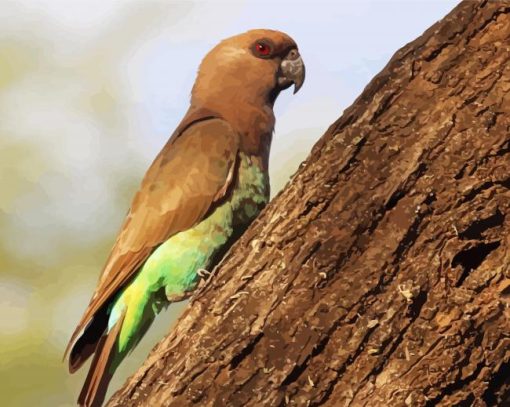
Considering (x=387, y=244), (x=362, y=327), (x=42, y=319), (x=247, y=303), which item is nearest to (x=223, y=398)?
(x=247, y=303)

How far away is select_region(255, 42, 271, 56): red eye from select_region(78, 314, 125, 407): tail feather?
1.59 meters

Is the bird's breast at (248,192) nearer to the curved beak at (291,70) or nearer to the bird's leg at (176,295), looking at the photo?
the bird's leg at (176,295)

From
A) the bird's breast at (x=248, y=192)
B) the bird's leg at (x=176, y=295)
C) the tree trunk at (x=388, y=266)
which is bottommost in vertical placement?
the tree trunk at (x=388, y=266)

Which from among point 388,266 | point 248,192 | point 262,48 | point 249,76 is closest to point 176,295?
point 248,192

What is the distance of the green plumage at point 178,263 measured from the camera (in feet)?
11.6

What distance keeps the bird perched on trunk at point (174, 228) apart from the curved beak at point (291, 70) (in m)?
0.62

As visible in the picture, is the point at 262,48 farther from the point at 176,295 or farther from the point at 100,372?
the point at 100,372

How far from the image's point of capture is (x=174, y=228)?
A: 356 cm

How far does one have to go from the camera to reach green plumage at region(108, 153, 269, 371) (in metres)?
3.53

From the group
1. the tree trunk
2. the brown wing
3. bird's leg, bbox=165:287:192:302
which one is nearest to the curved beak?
the brown wing

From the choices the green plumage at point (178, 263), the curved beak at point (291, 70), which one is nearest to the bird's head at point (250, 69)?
the curved beak at point (291, 70)

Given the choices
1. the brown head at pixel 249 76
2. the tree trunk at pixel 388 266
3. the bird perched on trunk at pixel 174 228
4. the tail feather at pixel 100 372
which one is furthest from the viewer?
the brown head at pixel 249 76

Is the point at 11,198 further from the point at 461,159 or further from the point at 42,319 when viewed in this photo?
the point at 461,159

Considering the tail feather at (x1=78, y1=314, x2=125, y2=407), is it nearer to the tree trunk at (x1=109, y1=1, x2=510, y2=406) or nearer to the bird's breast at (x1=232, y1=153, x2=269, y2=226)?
the bird's breast at (x1=232, y1=153, x2=269, y2=226)
